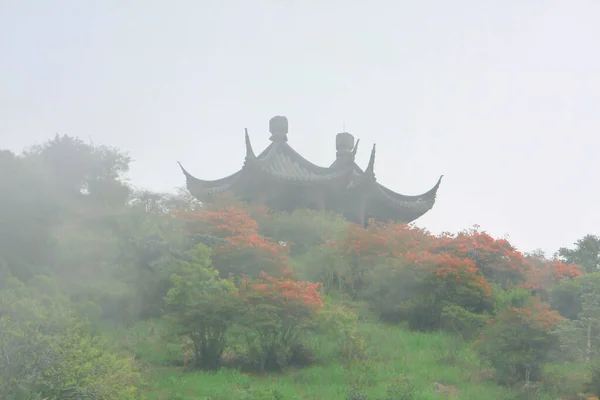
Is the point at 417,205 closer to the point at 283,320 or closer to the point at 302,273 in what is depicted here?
the point at 302,273

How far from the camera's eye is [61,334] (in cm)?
871

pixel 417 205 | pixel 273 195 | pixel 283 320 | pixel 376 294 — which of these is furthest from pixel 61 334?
pixel 417 205

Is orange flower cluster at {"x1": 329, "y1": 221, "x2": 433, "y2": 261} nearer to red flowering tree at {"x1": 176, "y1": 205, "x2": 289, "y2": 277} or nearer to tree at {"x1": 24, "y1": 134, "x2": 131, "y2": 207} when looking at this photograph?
red flowering tree at {"x1": 176, "y1": 205, "x2": 289, "y2": 277}

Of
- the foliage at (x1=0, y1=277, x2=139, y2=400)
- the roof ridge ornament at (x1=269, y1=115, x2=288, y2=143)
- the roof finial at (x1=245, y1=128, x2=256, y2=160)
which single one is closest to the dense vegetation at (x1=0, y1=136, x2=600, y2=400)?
the foliage at (x1=0, y1=277, x2=139, y2=400)

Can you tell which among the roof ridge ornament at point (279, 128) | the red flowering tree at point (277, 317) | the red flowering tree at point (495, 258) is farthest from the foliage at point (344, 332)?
the roof ridge ornament at point (279, 128)

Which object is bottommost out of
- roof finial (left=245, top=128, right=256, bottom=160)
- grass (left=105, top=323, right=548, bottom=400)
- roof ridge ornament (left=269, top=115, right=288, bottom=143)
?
grass (left=105, top=323, right=548, bottom=400)

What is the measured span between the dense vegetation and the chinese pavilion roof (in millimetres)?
3767

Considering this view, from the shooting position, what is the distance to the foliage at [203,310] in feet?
40.1

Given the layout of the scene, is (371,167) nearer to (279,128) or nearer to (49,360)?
(279,128)

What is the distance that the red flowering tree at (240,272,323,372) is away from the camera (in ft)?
40.4

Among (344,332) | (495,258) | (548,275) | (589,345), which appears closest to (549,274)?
(548,275)

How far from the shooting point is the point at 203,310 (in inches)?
480

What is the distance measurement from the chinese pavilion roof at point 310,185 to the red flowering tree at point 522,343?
13089 mm

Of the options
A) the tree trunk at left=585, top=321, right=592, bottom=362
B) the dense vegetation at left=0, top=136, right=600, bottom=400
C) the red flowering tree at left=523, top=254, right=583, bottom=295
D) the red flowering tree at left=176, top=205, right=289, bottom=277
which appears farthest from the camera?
the red flowering tree at left=523, top=254, right=583, bottom=295
